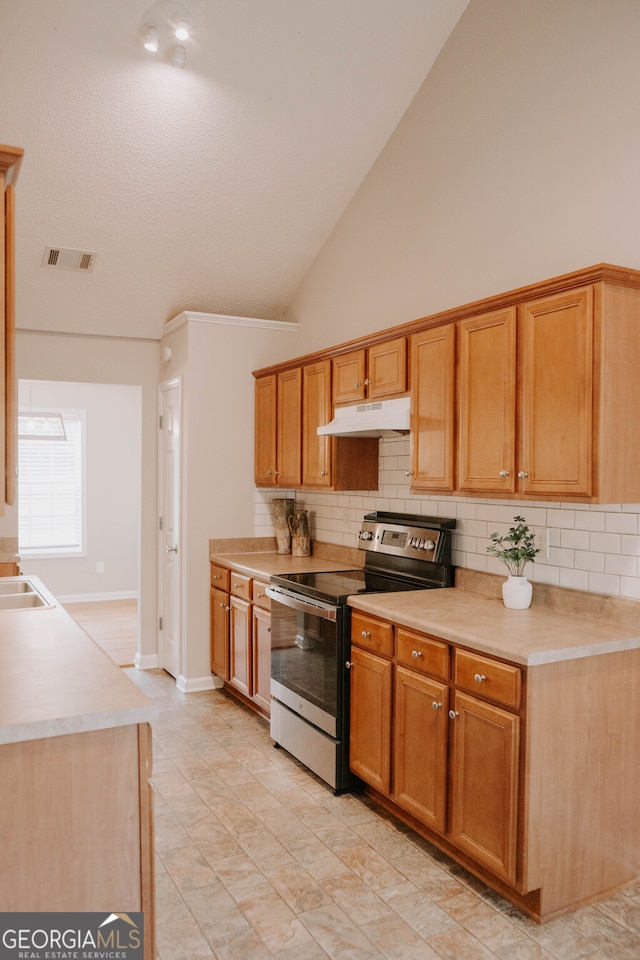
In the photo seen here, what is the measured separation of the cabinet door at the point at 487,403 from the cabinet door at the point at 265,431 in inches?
78.4

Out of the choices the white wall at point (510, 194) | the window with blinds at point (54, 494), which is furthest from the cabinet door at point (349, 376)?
the window with blinds at point (54, 494)

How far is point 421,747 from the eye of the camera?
2.88 meters

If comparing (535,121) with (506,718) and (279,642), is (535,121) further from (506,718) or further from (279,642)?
(279,642)

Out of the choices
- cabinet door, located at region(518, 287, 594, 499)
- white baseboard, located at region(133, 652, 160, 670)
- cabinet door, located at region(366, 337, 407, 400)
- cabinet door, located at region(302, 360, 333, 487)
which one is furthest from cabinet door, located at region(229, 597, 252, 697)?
cabinet door, located at region(518, 287, 594, 499)

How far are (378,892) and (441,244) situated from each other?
299 centimetres

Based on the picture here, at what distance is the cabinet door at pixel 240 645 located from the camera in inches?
174

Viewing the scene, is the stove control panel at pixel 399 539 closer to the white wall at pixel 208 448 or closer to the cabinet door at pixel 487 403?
the cabinet door at pixel 487 403

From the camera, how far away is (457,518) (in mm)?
3693

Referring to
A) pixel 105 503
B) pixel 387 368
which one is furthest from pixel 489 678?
pixel 105 503

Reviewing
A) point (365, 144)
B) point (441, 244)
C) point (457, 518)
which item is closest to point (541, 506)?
point (457, 518)

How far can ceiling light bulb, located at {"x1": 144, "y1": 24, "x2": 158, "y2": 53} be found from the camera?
336cm

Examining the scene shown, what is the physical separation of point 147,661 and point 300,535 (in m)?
1.62

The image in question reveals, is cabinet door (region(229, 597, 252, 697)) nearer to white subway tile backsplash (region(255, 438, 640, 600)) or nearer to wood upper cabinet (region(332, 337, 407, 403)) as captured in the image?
white subway tile backsplash (region(255, 438, 640, 600))

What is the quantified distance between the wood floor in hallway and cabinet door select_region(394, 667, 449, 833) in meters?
3.21
